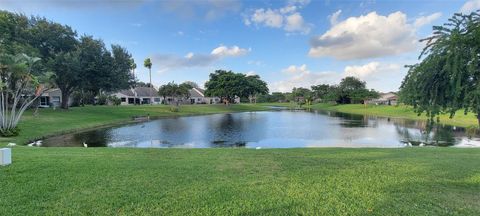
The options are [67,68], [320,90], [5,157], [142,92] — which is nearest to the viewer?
[5,157]

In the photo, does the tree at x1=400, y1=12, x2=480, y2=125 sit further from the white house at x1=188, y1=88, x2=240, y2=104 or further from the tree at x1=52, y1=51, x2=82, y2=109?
the white house at x1=188, y1=88, x2=240, y2=104

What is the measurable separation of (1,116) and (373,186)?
2395 cm

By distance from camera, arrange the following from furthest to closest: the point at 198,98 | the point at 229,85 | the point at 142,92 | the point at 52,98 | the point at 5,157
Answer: the point at 198,98
the point at 142,92
the point at 229,85
the point at 52,98
the point at 5,157

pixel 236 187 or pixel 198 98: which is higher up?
pixel 198 98

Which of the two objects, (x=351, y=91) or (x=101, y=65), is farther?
(x=351, y=91)

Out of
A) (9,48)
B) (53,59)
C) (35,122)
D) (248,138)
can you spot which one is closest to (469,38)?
(248,138)

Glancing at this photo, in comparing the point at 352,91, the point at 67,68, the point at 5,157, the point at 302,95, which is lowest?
the point at 5,157

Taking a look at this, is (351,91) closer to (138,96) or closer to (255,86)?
(255,86)

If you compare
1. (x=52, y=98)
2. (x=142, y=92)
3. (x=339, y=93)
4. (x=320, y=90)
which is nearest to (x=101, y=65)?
(x=52, y=98)

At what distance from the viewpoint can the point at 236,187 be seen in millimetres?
6500

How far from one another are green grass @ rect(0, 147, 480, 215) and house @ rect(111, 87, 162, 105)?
8156 cm

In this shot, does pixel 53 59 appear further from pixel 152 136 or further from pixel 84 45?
pixel 152 136

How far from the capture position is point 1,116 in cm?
2203

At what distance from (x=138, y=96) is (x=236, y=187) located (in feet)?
294
